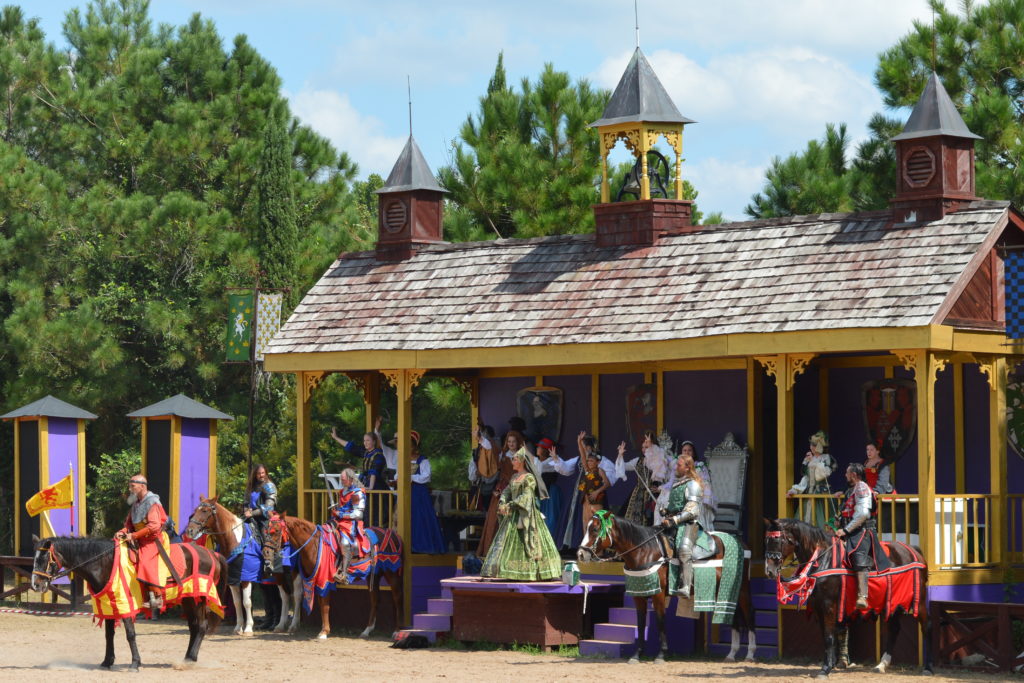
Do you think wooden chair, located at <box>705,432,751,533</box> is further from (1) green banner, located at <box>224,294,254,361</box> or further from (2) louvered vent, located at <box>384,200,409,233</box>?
(1) green banner, located at <box>224,294,254,361</box>

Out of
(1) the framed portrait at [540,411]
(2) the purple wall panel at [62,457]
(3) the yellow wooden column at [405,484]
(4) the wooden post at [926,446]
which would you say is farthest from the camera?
(2) the purple wall panel at [62,457]

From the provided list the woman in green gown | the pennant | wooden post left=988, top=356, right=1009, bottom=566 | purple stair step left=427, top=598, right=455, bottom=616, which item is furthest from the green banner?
wooden post left=988, top=356, right=1009, bottom=566

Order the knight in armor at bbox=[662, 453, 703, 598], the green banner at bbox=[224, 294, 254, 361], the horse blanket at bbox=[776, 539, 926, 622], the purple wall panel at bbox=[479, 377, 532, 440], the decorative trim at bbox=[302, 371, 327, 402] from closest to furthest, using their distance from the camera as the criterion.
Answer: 1. the horse blanket at bbox=[776, 539, 926, 622]
2. the knight in armor at bbox=[662, 453, 703, 598]
3. the decorative trim at bbox=[302, 371, 327, 402]
4. the purple wall panel at bbox=[479, 377, 532, 440]
5. the green banner at bbox=[224, 294, 254, 361]

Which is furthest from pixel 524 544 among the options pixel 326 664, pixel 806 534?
pixel 806 534

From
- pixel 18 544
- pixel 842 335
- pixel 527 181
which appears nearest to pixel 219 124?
pixel 527 181

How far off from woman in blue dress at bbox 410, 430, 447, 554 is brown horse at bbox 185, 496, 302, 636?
153 centimetres

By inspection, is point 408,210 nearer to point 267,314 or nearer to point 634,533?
point 267,314

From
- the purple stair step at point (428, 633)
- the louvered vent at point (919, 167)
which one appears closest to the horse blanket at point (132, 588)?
the purple stair step at point (428, 633)

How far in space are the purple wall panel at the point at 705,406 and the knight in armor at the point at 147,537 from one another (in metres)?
6.02

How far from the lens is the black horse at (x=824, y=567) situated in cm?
1584

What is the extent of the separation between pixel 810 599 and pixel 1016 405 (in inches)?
140

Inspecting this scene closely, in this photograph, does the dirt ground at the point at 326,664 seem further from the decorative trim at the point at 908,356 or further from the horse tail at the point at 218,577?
the decorative trim at the point at 908,356

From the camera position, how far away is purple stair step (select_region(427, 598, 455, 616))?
19.5 metres

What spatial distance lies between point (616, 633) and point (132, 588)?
4.87 meters
